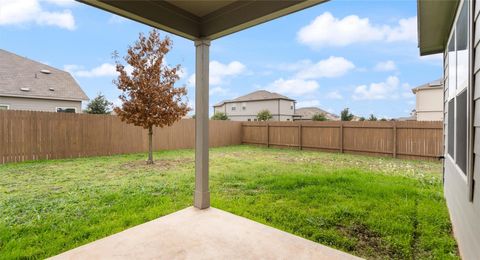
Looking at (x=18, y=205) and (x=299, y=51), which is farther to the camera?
(x=299, y=51)

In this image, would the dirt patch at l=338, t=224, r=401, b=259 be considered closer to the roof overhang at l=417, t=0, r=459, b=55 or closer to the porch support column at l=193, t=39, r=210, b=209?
the porch support column at l=193, t=39, r=210, b=209

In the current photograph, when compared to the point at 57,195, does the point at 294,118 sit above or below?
above

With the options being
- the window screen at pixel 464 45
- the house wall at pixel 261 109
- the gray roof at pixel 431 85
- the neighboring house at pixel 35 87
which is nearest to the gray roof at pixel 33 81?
the neighboring house at pixel 35 87

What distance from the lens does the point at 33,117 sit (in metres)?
6.77

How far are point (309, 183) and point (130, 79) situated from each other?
200 inches

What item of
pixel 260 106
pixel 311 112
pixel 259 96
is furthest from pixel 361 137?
pixel 311 112

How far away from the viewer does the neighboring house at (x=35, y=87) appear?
981 centimetres

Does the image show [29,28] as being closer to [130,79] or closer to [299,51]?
[130,79]

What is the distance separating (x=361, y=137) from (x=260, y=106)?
1714cm

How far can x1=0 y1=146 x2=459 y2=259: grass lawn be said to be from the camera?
7.32 feet

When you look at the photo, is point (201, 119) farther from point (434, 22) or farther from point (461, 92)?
point (434, 22)

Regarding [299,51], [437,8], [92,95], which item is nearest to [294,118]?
[299,51]

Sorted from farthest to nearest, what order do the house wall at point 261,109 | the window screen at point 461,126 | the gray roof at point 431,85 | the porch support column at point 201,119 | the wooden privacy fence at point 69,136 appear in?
the house wall at point 261,109 → the gray roof at point 431,85 → the wooden privacy fence at point 69,136 → the porch support column at point 201,119 → the window screen at point 461,126

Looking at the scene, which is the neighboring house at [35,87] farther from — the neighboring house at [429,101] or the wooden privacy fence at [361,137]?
the neighboring house at [429,101]
